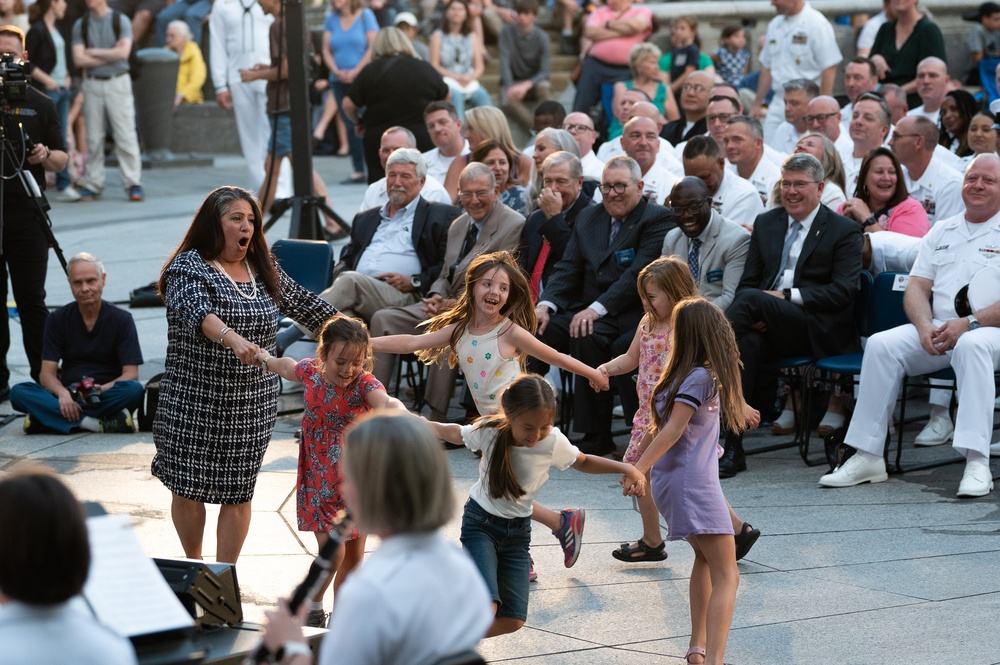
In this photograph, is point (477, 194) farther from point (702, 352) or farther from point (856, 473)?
point (702, 352)

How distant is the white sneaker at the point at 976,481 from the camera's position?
6900 mm

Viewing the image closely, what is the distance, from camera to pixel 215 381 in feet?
17.4

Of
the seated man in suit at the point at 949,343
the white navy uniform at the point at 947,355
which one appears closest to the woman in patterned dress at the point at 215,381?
the seated man in suit at the point at 949,343

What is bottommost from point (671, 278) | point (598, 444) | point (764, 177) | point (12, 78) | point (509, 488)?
point (598, 444)

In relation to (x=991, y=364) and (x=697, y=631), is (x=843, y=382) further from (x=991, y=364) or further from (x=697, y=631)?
(x=697, y=631)

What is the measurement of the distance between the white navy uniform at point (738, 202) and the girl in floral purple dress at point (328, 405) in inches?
159

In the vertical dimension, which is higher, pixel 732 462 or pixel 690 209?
pixel 690 209

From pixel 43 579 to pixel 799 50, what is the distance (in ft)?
36.4

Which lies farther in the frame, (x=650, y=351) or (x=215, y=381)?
(x=650, y=351)

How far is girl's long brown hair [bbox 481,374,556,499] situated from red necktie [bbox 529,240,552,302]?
3.95 m

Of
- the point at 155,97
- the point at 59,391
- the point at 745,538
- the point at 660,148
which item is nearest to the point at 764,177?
the point at 660,148

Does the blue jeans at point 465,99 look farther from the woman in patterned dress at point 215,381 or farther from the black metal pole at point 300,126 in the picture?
the woman in patterned dress at point 215,381

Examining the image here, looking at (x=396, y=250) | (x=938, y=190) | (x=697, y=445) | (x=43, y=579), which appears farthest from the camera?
(x=396, y=250)

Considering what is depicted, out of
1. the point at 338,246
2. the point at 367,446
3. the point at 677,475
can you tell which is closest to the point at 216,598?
the point at 367,446
